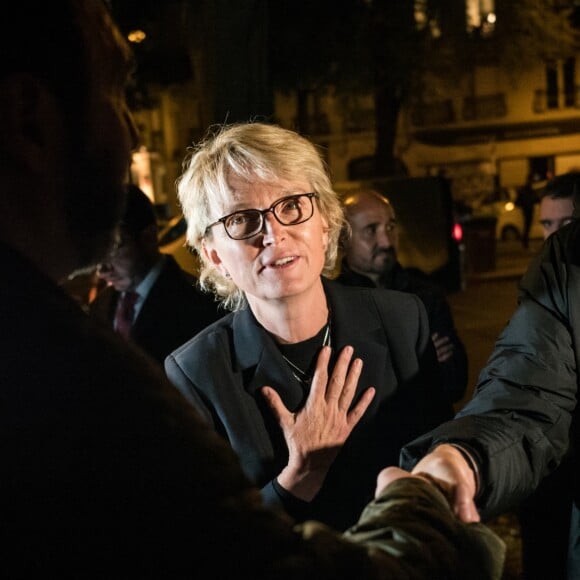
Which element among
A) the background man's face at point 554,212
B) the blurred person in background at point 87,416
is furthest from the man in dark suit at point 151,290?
the blurred person in background at point 87,416

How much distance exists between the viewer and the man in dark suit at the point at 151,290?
3777 millimetres

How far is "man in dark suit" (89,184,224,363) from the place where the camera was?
3777mm

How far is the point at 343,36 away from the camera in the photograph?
1775 centimetres

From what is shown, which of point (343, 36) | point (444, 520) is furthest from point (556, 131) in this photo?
point (444, 520)

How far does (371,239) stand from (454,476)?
116 inches

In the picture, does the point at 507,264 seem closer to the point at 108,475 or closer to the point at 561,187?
the point at 561,187

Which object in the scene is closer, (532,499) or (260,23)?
(532,499)

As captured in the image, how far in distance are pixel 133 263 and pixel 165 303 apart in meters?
0.55

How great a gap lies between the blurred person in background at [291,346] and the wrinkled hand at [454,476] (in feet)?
1.51

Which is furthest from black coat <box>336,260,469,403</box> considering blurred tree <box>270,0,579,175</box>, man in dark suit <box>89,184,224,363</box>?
blurred tree <box>270,0,579,175</box>

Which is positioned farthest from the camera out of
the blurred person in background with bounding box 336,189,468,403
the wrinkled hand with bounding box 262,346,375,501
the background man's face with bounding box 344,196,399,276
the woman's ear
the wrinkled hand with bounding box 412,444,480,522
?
the background man's face with bounding box 344,196,399,276

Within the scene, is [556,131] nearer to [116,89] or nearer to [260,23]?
[260,23]

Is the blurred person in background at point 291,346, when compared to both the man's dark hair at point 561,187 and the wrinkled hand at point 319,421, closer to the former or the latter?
the wrinkled hand at point 319,421

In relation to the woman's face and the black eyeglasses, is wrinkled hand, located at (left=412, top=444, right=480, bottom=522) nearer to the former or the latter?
the woman's face
